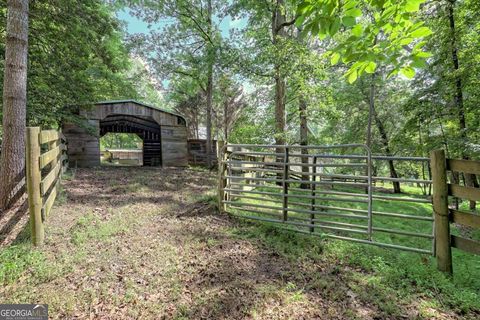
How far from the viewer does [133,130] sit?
640 inches

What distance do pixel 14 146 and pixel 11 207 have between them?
105 cm

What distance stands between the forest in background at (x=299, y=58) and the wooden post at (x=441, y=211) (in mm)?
1410

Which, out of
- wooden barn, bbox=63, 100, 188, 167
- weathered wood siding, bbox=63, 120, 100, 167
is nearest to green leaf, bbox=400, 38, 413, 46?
wooden barn, bbox=63, 100, 188, 167

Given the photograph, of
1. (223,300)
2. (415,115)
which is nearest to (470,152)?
(415,115)

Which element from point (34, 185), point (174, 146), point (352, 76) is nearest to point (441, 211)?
point (352, 76)

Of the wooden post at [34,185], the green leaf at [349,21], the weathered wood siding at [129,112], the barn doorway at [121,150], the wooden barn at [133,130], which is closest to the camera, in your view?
the green leaf at [349,21]

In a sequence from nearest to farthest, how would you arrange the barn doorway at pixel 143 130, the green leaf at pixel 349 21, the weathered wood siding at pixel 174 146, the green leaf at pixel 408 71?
the green leaf at pixel 349 21, the green leaf at pixel 408 71, the weathered wood siding at pixel 174 146, the barn doorway at pixel 143 130

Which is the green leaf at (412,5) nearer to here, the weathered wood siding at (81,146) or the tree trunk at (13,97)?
the tree trunk at (13,97)

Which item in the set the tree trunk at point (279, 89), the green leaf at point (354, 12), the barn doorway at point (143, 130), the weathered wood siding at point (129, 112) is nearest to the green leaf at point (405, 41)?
the green leaf at point (354, 12)

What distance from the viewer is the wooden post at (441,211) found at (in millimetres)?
3109

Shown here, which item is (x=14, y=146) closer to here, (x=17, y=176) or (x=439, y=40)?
(x=17, y=176)

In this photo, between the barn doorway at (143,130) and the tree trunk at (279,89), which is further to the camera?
the barn doorway at (143,130)

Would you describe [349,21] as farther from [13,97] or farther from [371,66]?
[13,97]

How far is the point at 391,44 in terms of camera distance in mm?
2338
